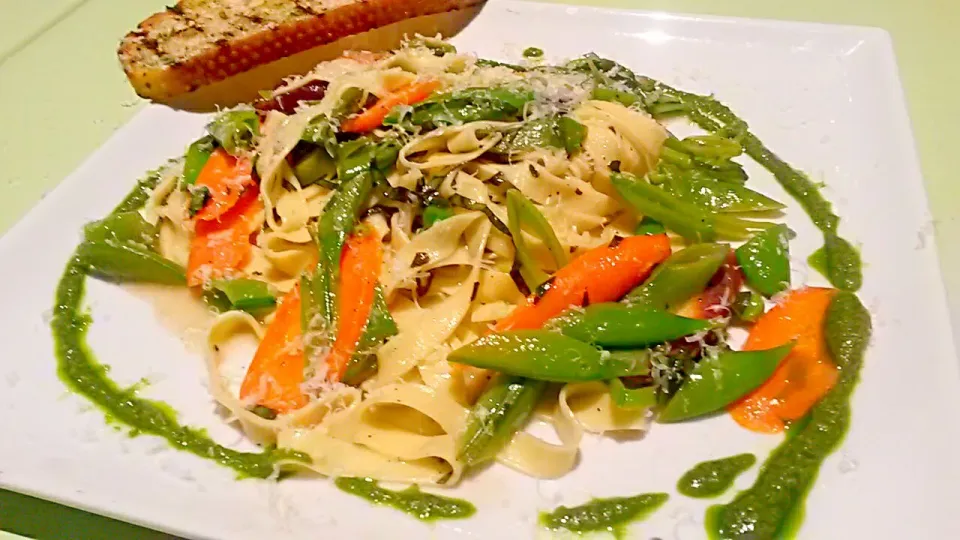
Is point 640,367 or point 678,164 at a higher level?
point 678,164

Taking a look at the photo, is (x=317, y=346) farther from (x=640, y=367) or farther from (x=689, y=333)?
(x=689, y=333)

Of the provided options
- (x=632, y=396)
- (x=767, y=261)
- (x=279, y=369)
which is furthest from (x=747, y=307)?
(x=279, y=369)

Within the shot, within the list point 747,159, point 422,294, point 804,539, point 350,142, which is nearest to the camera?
point 804,539

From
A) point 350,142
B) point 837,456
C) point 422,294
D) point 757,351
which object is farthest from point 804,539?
point 350,142

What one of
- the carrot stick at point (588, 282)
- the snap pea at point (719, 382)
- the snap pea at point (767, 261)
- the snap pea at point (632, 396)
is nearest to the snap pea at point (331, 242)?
the carrot stick at point (588, 282)

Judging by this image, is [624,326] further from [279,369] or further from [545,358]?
[279,369]

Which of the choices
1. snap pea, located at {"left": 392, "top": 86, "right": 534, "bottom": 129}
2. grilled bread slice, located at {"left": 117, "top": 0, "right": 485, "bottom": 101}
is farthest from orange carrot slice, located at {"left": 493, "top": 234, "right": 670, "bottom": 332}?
grilled bread slice, located at {"left": 117, "top": 0, "right": 485, "bottom": 101}
